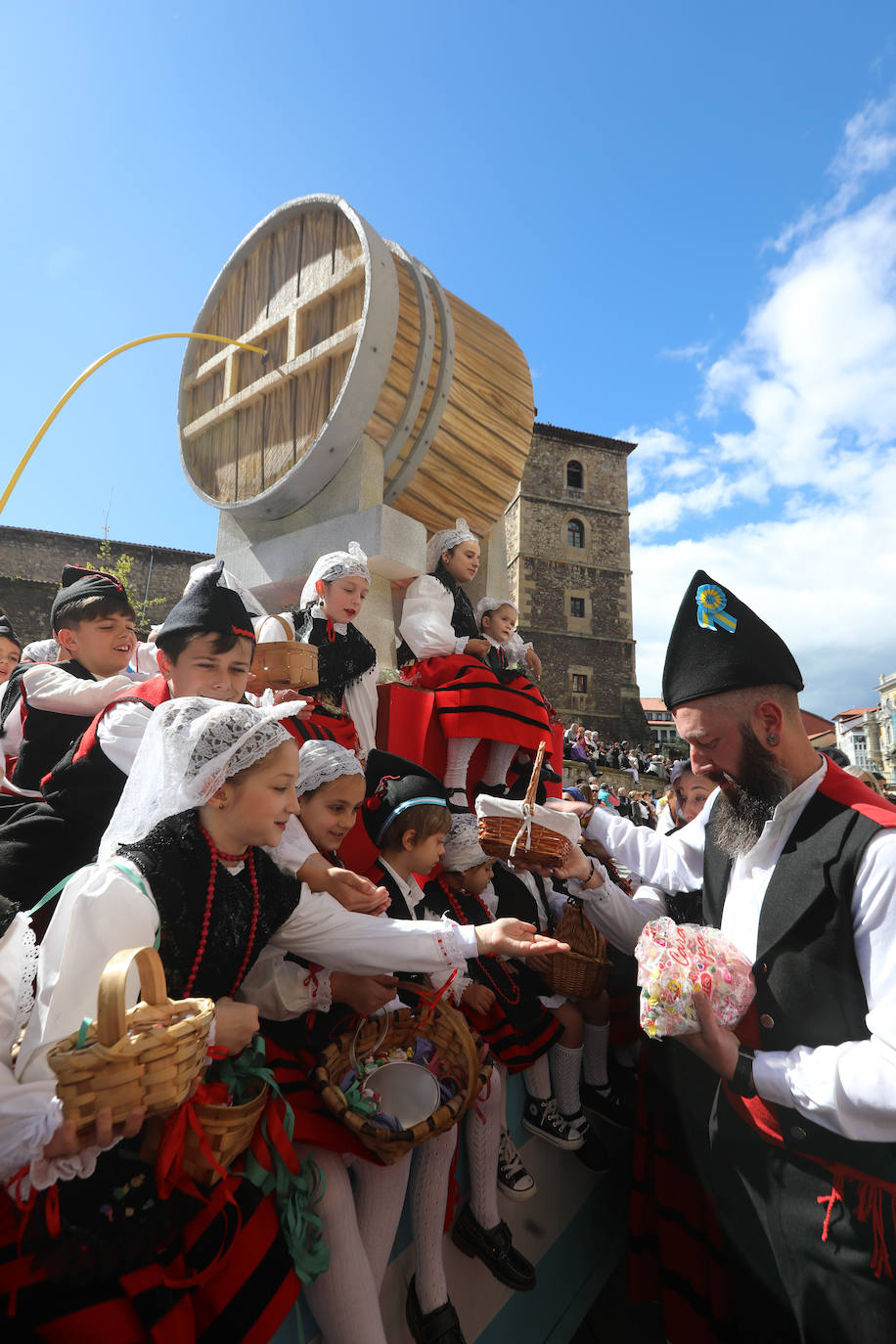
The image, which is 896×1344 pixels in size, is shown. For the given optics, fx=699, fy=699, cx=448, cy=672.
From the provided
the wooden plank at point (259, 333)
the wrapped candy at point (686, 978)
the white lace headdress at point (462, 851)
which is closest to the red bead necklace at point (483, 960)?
the white lace headdress at point (462, 851)

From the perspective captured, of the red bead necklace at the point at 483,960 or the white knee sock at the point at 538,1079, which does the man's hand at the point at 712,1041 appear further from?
the white knee sock at the point at 538,1079

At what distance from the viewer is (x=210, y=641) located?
7.90 ft

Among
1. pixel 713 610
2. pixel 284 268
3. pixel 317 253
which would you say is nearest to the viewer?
pixel 713 610

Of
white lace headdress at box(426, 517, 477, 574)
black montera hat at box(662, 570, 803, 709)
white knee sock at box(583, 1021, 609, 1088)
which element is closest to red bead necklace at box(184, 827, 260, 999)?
black montera hat at box(662, 570, 803, 709)

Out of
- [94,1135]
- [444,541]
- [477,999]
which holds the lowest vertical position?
[477,999]

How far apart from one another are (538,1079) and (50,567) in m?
28.5

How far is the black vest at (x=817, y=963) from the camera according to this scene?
1607 mm

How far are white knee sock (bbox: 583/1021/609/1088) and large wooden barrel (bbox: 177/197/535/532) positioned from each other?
3144 mm

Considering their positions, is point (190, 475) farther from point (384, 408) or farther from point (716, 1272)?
point (716, 1272)

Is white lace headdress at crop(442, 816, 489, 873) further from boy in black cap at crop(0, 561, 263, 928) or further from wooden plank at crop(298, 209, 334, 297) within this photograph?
wooden plank at crop(298, 209, 334, 297)

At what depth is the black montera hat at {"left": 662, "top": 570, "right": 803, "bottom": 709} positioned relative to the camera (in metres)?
1.89

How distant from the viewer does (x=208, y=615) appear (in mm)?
2402

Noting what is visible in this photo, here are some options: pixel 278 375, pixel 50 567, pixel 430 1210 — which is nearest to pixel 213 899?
pixel 430 1210

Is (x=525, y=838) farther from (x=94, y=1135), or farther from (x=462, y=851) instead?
(x=94, y=1135)
